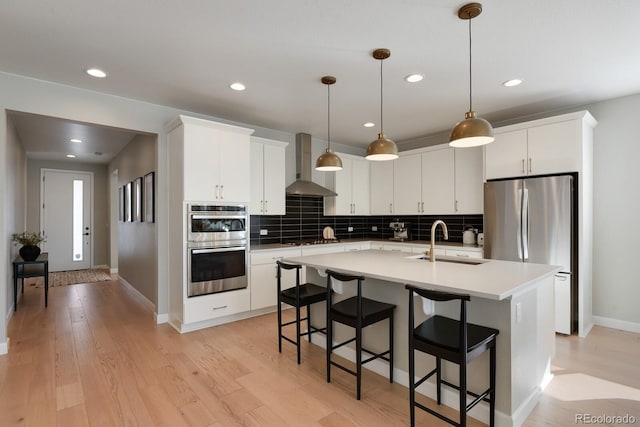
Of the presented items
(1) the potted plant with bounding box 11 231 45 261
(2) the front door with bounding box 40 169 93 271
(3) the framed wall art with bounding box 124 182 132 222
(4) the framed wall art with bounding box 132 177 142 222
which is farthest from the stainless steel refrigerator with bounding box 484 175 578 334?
(2) the front door with bounding box 40 169 93 271

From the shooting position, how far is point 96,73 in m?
2.96

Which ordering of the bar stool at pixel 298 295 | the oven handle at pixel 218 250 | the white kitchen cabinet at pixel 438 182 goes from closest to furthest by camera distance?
the bar stool at pixel 298 295 < the oven handle at pixel 218 250 < the white kitchen cabinet at pixel 438 182

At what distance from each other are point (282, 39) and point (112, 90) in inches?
83.6

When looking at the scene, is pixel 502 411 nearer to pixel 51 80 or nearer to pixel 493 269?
pixel 493 269

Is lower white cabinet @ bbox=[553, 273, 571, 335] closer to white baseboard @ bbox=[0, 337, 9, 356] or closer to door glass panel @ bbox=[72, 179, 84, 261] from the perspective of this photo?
white baseboard @ bbox=[0, 337, 9, 356]

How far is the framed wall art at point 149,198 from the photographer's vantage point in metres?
4.15

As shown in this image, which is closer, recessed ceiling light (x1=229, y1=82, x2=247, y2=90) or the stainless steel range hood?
recessed ceiling light (x1=229, y1=82, x2=247, y2=90)

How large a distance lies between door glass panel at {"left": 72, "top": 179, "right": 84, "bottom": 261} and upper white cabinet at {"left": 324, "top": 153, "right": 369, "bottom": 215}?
6076mm

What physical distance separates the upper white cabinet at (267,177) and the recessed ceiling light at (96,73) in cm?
179

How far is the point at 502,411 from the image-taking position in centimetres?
194

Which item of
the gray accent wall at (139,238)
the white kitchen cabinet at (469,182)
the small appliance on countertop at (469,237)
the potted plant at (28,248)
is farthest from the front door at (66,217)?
the small appliance on countertop at (469,237)

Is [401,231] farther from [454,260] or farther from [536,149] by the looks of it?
[454,260]

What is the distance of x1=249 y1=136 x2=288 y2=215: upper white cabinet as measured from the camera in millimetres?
4426

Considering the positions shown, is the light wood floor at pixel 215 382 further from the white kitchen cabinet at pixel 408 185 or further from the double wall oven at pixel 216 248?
the white kitchen cabinet at pixel 408 185
